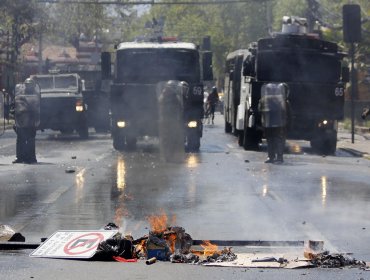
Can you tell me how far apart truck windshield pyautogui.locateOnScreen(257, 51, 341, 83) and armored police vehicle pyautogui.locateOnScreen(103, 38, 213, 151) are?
170cm

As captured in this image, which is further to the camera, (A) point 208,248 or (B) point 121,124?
(B) point 121,124

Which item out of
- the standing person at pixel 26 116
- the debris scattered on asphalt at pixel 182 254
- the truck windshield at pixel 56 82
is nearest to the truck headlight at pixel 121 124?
the standing person at pixel 26 116

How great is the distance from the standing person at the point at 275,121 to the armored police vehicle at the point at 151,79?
3714 mm

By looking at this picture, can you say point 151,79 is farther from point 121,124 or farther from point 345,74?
point 345,74

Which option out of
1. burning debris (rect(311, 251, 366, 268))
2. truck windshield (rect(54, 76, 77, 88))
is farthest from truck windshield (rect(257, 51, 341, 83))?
burning debris (rect(311, 251, 366, 268))

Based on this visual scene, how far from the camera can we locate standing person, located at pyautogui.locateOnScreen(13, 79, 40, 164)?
2458 cm

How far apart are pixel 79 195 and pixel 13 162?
8.12 metres

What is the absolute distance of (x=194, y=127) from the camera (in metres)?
30.1

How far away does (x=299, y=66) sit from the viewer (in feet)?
100

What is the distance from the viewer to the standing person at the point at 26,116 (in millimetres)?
24578

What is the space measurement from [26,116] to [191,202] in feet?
29.6

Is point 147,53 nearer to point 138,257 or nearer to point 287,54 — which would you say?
point 287,54

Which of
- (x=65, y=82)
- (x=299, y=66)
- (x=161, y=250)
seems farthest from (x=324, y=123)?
(x=161, y=250)

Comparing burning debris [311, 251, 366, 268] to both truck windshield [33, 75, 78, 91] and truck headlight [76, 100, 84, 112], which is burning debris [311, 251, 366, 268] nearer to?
truck headlight [76, 100, 84, 112]
